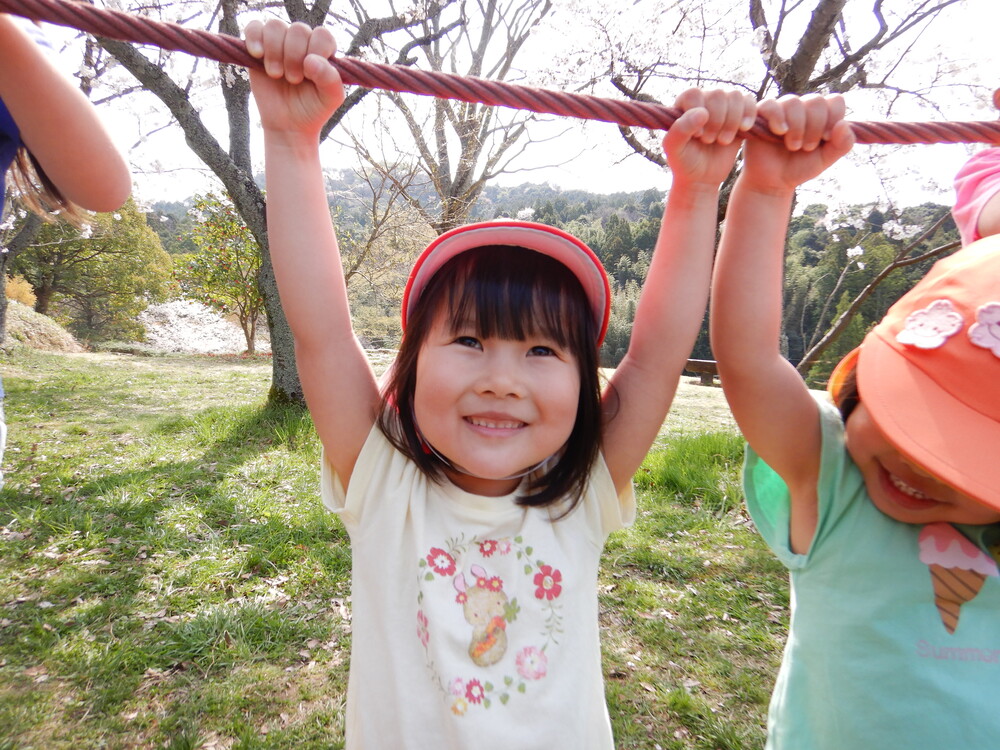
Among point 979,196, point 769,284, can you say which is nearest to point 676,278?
point 769,284

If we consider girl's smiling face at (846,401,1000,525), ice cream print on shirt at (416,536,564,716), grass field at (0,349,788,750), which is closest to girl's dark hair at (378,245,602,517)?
ice cream print on shirt at (416,536,564,716)

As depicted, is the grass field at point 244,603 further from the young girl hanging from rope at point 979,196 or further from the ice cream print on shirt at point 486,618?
the young girl hanging from rope at point 979,196

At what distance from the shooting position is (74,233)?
19.6 meters

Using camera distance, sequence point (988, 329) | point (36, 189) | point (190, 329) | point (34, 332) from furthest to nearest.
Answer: point (190, 329) < point (34, 332) < point (36, 189) < point (988, 329)

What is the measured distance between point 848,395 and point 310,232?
1.17 meters

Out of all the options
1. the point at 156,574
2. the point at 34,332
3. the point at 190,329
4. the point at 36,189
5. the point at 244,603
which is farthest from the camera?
the point at 190,329

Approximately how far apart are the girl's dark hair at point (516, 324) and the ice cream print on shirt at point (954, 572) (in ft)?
2.23

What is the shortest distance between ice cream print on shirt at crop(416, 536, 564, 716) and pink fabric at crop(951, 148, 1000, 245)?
1.21 metres

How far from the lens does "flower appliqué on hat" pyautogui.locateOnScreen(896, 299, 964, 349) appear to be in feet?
3.20

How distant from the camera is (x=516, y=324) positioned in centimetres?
114

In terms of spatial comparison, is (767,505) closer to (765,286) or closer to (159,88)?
(765,286)

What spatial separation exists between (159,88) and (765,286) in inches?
246

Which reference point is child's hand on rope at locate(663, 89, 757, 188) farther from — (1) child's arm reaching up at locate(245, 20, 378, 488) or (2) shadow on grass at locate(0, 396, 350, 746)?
(2) shadow on grass at locate(0, 396, 350, 746)

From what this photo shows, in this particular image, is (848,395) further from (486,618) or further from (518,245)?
(486,618)
